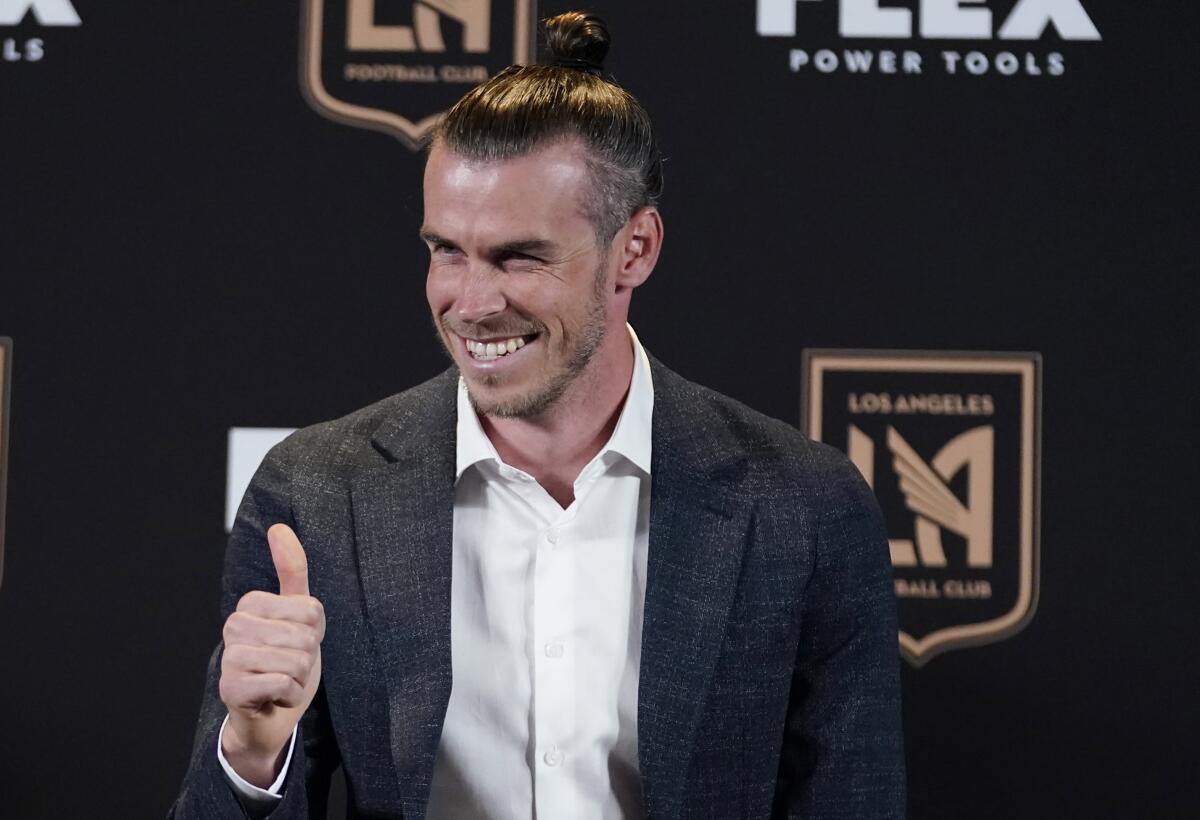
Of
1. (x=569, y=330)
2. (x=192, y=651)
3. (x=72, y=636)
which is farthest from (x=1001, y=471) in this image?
(x=72, y=636)

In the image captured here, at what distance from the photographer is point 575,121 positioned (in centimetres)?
159

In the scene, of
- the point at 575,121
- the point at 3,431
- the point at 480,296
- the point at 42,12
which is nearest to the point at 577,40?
the point at 575,121

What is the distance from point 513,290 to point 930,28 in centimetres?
86

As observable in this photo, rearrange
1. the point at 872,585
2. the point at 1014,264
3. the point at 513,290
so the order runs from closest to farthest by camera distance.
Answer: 1. the point at 513,290
2. the point at 872,585
3. the point at 1014,264

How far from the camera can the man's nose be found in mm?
1521

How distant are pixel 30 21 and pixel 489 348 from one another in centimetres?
103

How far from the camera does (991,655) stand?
80.4 inches

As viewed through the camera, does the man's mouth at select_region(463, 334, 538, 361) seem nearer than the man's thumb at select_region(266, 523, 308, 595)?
No

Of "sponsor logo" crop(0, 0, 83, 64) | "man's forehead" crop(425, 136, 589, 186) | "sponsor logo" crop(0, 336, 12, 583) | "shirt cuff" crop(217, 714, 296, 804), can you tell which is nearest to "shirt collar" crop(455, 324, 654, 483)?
"man's forehead" crop(425, 136, 589, 186)

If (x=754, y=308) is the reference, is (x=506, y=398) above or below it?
below

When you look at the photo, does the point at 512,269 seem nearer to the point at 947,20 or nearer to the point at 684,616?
the point at 684,616

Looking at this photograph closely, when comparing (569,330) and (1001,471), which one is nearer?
(569,330)

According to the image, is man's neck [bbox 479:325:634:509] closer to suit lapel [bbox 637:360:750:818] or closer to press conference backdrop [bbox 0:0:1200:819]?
suit lapel [bbox 637:360:750:818]

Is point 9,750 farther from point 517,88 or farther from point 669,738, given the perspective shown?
point 517,88
